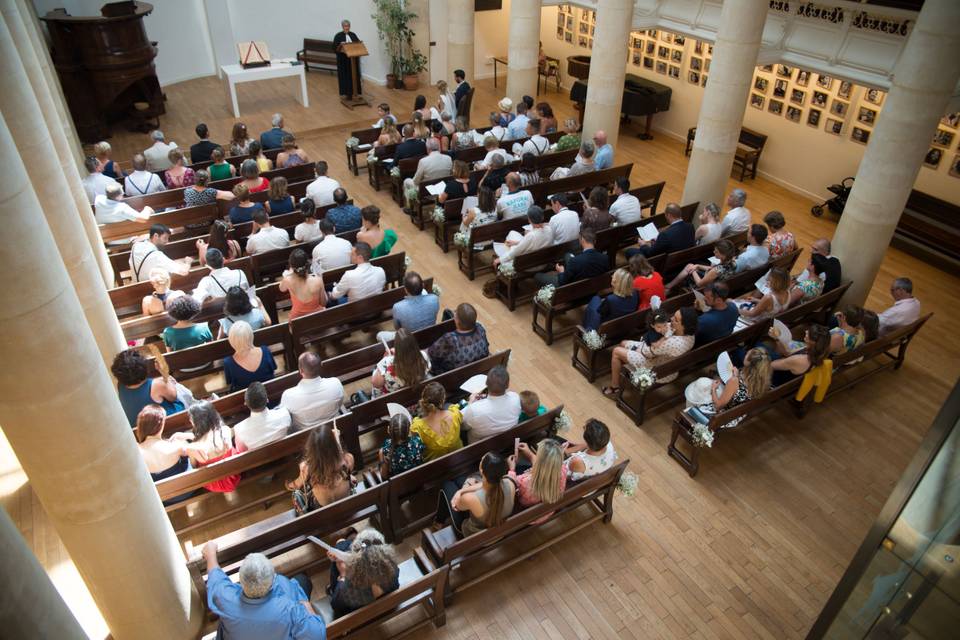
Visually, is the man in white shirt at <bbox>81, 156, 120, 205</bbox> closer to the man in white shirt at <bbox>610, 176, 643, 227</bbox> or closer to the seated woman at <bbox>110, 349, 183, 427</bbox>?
the seated woman at <bbox>110, 349, 183, 427</bbox>

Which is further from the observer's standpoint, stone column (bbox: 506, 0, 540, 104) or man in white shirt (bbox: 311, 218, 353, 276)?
stone column (bbox: 506, 0, 540, 104)

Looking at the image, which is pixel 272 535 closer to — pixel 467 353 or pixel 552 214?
pixel 467 353

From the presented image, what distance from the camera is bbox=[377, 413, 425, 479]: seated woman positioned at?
199 inches

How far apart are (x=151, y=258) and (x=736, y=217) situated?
7677 millimetres

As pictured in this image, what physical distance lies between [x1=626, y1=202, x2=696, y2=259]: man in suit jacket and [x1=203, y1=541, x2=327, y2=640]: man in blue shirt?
6.10 meters

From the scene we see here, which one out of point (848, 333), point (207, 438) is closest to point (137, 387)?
point (207, 438)

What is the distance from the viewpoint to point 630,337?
25.1ft

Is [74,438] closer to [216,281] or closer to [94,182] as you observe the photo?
[216,281]

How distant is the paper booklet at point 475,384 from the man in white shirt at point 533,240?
8.48ft

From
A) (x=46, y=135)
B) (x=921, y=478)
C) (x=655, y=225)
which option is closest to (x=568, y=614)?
(x=921, y=478)

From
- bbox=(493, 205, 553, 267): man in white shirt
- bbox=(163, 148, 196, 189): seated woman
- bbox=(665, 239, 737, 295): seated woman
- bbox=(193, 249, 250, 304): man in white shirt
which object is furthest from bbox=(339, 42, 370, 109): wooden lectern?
bbox=(665, 239, 737, 295): seated woman

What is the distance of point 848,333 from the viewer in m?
6.92

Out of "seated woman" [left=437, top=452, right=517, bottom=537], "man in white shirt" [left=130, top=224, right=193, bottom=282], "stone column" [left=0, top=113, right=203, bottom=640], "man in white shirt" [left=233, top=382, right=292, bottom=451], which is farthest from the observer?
"man in white shirt" [left=130, top=224, right=193, bottom=282]

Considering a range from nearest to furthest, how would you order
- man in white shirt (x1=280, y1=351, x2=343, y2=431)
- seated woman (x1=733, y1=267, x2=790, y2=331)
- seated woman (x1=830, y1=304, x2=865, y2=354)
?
man in white shirt (x1=280, y1=351, x2=343, y2=431) → seated woman (x1=830, y1=304, x2=865, y2=354) → seated woman (x1=733, y1=267, x2=790, y2=331)
